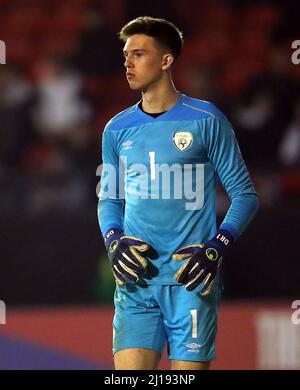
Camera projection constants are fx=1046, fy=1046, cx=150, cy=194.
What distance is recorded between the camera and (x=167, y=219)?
4809 millimetres

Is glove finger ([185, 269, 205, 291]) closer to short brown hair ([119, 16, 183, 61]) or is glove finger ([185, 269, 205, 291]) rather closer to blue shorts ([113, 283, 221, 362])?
blue shorts ([113, 283, 221, 362])

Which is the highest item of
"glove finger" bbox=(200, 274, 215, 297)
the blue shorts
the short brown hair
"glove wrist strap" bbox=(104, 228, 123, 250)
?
the short brown hair

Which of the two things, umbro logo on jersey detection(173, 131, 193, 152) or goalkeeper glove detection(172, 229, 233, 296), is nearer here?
goalkeeper glove detection(172, 229, 233, 296)

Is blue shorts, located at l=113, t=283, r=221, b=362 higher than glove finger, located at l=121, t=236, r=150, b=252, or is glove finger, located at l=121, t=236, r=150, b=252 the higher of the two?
glove finger, located at l=121, t=236, r=150, b=252

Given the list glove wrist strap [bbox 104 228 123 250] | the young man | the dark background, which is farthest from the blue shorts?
the dark background

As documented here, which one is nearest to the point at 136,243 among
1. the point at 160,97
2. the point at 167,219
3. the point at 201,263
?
the point at 167,219

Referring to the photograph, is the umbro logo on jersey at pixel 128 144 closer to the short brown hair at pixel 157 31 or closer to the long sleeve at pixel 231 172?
the long sleeve at pixel 231 172

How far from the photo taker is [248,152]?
327 inches

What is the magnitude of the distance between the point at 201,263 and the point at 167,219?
31cm

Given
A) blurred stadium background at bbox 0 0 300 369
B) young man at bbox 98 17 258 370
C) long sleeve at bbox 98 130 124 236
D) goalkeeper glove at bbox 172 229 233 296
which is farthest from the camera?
blurred stadium background at bbox 0 0 300 369

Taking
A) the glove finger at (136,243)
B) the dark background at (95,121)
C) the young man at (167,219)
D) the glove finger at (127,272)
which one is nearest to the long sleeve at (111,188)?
the young man at (167,219)

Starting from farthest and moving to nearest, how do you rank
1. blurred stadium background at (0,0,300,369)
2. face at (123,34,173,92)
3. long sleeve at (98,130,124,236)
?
blurred stadium background at (0,0,300,369) → long sleeve at (98,130,124,236) → face at (123,34,173,92)

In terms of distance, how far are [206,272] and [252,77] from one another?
549 cm

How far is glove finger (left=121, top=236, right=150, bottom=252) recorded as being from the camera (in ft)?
15.4
